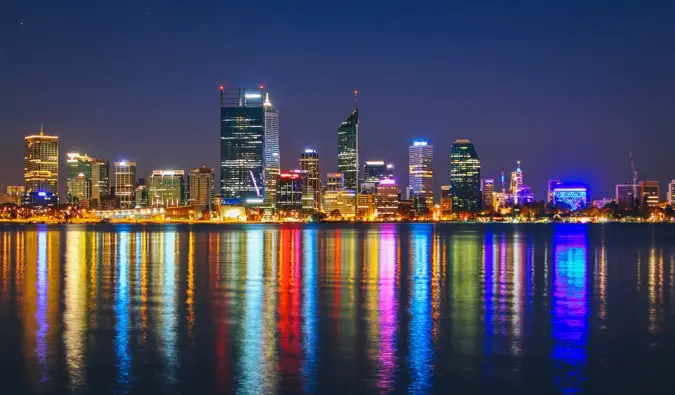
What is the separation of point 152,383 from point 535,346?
1016cm

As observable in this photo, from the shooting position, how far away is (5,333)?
20.9 metres

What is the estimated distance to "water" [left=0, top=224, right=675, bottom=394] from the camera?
15383 millimetres

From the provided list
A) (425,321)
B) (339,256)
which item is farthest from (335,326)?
(339,256)

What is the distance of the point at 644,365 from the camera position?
56.4ft

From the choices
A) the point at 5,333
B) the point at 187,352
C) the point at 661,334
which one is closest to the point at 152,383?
the point at 187,352

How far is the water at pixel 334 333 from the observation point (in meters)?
15.4

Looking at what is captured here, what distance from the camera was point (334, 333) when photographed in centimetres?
2078

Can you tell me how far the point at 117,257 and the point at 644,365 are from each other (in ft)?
144

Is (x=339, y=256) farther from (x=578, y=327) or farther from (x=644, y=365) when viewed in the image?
(x=644, y=365)

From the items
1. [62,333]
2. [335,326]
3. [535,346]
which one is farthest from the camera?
[335,326]

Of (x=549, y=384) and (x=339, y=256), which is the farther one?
(x=339, y=256)

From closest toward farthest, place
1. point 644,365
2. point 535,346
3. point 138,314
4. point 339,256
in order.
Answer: point 644,365 < point 535,346 < point 138,314 < point 339,256

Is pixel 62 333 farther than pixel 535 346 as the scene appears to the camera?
Yes

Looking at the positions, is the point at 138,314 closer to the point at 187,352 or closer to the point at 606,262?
the point at 187,352
